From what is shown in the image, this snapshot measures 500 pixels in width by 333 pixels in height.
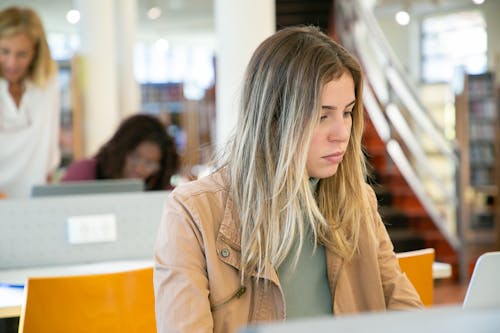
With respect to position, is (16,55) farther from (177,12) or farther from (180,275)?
(177,12)

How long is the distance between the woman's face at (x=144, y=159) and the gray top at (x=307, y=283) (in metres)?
2.14

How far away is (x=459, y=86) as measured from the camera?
707 centimetres

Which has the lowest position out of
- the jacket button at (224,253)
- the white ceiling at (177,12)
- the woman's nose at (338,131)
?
the jacket button at (224,253)

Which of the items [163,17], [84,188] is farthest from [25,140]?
[163,17]

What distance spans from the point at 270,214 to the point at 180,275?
0.21 m

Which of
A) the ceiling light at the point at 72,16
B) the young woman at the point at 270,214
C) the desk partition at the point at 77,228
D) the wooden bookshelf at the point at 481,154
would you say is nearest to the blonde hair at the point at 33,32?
the desk partition at the point at 77,228

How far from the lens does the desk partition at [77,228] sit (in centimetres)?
277

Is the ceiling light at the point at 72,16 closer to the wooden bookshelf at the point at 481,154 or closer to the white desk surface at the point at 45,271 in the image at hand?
the wooden bookshelf at the point at 481,154

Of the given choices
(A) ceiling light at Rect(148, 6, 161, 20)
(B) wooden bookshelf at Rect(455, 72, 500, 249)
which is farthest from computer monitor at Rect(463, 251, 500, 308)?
(A) ceiling light at Rect(148, 6, 161, 20)

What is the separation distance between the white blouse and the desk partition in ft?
3.75

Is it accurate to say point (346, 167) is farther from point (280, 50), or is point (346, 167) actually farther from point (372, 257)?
point (280, 50)

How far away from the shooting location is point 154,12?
1280cm

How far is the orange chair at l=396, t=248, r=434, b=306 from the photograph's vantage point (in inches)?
85.6

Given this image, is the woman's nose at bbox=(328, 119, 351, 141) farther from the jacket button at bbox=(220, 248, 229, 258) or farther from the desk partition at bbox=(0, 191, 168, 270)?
the desk partition at bbox=(0, 191, 168, 270)
